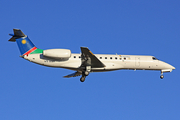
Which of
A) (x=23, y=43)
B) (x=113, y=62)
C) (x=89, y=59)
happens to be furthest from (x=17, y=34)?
(x=113, y=62)

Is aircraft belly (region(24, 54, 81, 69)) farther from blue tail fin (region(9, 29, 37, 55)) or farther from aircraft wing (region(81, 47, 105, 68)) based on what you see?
aircraft wing (region(81, 47, 105, 68))

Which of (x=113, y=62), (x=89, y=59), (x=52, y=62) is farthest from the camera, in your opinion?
(x=113, y=62)

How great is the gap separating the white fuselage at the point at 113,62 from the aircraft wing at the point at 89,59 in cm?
62

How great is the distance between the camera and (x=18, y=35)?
31.8 meters

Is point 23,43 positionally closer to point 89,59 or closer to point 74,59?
point 74,59

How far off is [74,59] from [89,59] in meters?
1.92

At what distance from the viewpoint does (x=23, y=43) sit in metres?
32.0

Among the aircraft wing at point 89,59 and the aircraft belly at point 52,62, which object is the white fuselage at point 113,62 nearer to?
the aircraft belly at point 52,62

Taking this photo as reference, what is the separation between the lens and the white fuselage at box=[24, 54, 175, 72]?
1242 inches

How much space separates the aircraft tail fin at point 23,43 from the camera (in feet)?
104

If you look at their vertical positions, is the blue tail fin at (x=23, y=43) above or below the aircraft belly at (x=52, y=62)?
above

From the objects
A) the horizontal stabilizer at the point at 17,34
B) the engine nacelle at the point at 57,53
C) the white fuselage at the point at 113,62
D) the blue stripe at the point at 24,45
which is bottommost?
the white fuselage at the point at 113,62

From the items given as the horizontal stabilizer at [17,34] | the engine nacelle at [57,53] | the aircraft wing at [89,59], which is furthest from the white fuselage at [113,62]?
the horizontal stabilizer at [17,34]

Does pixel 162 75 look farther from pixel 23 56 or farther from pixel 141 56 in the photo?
pixel 23 56
